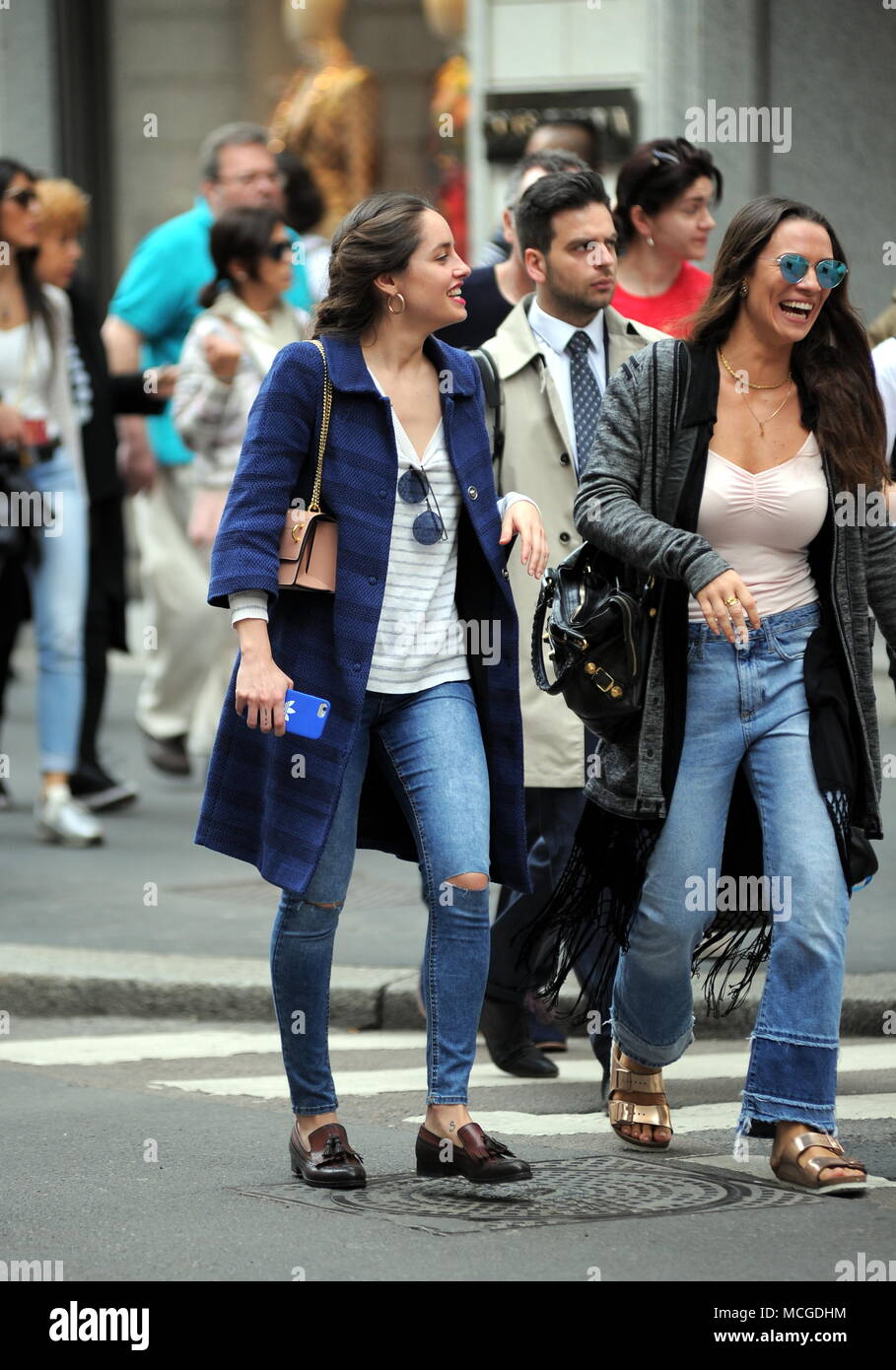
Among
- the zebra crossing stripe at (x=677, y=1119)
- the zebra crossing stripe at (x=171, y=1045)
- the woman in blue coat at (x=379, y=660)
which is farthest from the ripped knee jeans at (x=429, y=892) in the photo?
the zebra crossing stripe at (x=171, y=1045)

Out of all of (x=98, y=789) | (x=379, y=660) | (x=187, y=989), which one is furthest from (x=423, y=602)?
(x=98, y=789)

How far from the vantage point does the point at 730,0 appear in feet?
37.0

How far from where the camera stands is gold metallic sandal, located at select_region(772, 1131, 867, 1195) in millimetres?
4762

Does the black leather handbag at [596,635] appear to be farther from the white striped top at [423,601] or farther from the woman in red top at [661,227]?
the woman in red top at [661,227]

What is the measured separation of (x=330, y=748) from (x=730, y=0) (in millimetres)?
7426

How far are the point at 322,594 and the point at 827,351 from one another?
118 centimetres

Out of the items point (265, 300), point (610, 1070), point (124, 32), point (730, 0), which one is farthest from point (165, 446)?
point (610, 1070)

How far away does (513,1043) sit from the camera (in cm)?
608

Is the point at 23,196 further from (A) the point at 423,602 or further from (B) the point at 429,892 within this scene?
(B) the point at 429,892

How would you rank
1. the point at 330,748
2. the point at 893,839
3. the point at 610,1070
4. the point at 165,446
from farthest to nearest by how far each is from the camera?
the point at 165,446 → the point at 893,839 → the point at 610,1070 → the point at 330,748

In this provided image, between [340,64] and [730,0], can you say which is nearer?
[730,0]

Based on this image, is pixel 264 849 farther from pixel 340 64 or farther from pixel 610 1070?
pixel 340 64

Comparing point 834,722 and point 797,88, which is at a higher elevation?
point 797,88

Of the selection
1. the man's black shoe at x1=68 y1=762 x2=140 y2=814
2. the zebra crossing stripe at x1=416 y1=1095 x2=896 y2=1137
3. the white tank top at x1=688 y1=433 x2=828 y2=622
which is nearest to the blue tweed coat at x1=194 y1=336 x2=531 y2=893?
the white tank top at x1=688 y1=433 x2=828 y2=622
